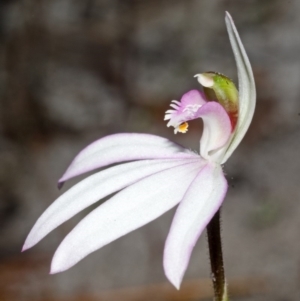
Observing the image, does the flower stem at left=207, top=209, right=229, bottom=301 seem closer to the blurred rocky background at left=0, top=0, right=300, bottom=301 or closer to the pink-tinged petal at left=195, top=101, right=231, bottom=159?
the pink-tinged petal at left=195, top=101, right=231, bottom=159

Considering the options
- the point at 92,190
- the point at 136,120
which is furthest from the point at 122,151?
the point at 136,120

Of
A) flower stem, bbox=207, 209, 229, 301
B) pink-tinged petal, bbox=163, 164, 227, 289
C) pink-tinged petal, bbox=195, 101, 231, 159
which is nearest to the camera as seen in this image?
pink-tinged petal, bbox=163, 164, 227, 289

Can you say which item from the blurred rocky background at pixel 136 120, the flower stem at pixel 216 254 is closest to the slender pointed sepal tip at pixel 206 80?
the flower stem at pixel 216 254

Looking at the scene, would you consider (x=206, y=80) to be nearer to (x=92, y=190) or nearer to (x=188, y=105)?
(x=188, y=105)

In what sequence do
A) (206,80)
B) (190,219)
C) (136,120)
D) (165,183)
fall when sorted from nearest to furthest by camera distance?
(190,219) → (165,183) → (206,80) → (136,120)

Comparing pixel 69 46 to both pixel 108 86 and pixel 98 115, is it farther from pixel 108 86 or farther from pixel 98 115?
pixel 98 115

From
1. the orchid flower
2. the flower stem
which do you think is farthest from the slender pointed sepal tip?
the flower stem
